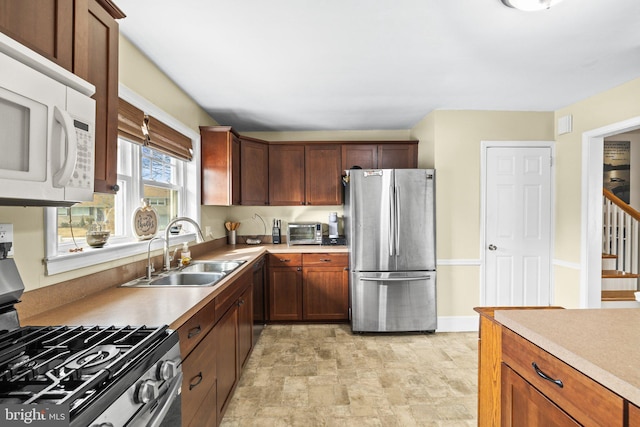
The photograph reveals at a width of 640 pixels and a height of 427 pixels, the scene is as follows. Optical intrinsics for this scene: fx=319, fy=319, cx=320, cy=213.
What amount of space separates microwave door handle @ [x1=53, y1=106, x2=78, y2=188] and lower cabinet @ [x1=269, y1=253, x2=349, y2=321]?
9.16ft

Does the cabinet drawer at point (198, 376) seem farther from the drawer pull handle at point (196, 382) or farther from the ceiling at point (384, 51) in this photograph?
the ceiling at point (384, 51)

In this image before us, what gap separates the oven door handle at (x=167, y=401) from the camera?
0.99m

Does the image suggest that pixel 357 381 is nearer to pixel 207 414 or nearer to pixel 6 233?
pixel 207 414

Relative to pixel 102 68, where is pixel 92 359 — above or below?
below

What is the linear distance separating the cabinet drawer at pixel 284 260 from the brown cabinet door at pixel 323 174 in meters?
0.80

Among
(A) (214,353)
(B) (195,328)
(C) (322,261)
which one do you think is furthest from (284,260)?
(B) (195,328)

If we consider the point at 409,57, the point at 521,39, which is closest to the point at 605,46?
the point at 521,39

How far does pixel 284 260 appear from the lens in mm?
3660

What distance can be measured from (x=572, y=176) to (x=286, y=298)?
331 centimetres

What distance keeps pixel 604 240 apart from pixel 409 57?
11.7ft

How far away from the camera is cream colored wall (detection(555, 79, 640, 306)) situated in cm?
297

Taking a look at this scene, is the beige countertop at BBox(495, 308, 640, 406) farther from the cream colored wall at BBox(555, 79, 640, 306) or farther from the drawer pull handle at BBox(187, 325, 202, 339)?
the cream colored wall at BBox(555, 79, 640, 306)

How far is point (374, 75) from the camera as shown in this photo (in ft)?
8.52

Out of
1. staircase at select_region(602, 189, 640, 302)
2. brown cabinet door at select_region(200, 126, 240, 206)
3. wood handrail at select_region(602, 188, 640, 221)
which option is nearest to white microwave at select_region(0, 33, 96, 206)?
brown cabinet door at select_region(200, 126, 240, 206)
